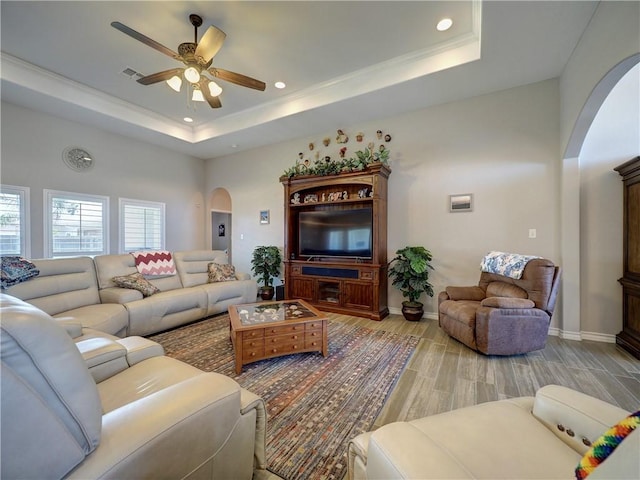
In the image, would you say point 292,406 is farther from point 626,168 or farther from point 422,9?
point 626,168

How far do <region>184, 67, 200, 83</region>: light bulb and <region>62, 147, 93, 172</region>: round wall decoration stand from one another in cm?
334

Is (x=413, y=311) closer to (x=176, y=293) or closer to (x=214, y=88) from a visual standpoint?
(x=176, y=293)

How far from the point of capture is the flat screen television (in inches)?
162

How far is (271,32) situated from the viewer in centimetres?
278

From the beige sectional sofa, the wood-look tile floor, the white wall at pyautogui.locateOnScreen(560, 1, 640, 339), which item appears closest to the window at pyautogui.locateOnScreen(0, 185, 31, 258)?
the beige sectional sofa

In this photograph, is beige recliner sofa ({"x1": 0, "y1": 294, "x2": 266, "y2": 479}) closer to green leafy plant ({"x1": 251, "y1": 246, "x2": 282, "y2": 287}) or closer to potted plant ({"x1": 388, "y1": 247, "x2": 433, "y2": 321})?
potted plant ({"x1": 388, "y1": 247, "x2": 433, "y2": 321})

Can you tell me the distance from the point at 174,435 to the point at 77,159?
5.51m

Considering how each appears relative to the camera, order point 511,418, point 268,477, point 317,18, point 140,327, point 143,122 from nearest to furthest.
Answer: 1. point 511,418
2. point 268,477
3. point 317,18
4. point 140,327
5. point 143,122

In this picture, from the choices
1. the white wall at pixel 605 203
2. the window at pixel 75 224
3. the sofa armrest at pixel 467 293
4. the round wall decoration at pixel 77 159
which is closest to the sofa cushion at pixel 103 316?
the window at pixel 75 224

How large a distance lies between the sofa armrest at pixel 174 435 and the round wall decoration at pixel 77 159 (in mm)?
5271

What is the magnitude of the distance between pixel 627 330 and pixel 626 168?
67.1 inches

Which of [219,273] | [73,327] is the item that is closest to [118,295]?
[73,327]

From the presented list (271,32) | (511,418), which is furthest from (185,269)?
(511,418)

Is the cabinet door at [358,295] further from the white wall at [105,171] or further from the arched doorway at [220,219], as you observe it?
the white wall at [105,171]
